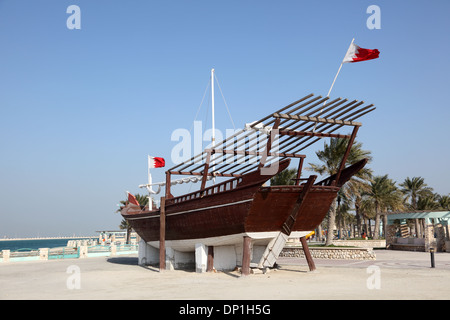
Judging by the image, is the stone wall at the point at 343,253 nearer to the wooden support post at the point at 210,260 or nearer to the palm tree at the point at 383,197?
the wooden support post at the point at 210,260

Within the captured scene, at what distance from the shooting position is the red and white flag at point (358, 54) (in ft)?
45.4

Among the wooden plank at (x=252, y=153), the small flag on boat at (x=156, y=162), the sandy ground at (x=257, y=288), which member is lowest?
the sandy ground at (x=257, y=288)

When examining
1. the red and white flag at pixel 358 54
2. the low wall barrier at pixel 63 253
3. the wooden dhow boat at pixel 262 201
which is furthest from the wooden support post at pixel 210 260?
the low wall barrier at pixel 63 253

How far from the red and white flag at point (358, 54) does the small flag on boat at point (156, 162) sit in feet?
47.7

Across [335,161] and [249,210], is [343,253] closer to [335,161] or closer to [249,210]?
[335,161]

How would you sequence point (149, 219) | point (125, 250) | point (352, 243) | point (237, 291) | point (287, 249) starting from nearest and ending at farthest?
point (237, 291)
point (149, 219)
point (287, 249)
point (352, 243)
point (125, 250)

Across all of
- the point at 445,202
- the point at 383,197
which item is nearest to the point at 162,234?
the point at 383,197

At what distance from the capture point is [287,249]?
94.9ft

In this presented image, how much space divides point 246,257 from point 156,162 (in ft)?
40.6

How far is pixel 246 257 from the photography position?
14.8m
